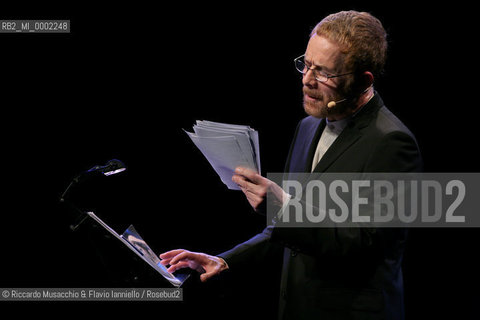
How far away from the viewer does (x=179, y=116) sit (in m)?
2.74

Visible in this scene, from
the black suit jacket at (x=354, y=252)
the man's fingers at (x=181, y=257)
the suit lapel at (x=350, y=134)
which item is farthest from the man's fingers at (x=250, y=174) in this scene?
the man's fingers at (x=181, y=257)

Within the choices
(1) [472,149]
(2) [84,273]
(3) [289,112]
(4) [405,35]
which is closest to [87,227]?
(2) [84,273]

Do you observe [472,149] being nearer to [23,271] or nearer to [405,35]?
[405,35]

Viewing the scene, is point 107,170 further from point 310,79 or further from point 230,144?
point 310,79

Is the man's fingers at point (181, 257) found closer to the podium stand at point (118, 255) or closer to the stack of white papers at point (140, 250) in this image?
the stack of white papers at point (140, 250)

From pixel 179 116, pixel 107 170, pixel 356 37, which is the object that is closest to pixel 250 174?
pixel 107 170

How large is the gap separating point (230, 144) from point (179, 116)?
132 centimetres

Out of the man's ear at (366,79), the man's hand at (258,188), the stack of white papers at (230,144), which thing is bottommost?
the man's hand at (258,188)

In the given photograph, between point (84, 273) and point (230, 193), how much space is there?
0.94 metres

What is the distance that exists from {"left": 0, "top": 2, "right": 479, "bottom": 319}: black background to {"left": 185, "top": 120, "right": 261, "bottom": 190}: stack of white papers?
1.22 m

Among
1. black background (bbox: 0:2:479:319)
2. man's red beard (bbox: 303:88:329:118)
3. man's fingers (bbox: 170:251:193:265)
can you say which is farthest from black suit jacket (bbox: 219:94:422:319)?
black background (bbox: 0:2:479:319)

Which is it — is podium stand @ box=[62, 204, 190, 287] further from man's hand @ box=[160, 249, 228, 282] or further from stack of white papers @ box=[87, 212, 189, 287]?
man's hand @ box=[160, 249, 228, 282]

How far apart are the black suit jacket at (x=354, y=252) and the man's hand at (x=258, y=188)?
0.09 metres

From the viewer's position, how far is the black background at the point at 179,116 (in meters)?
2.53
